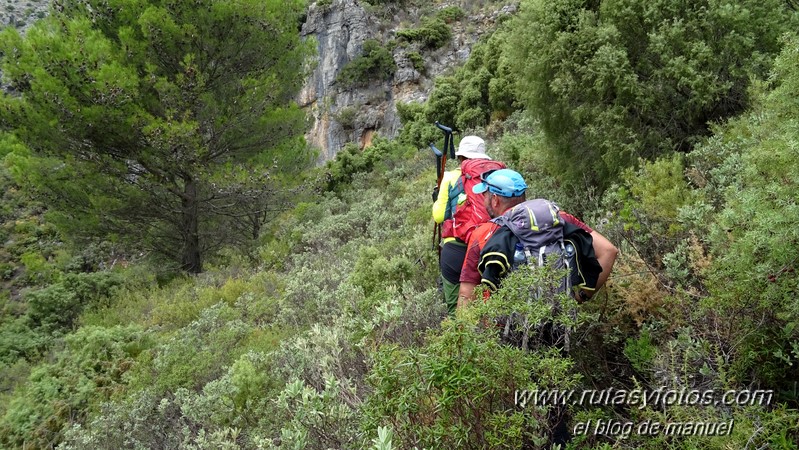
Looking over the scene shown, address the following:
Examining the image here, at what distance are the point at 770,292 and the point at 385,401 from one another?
1629mm

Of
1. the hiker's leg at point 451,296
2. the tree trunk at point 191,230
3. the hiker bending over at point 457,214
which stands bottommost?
the tree trunk at point 191,230

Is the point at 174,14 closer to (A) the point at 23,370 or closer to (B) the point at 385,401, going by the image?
(A) the point at 23,370

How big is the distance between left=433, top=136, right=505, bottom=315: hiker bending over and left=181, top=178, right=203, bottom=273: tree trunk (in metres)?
7.33

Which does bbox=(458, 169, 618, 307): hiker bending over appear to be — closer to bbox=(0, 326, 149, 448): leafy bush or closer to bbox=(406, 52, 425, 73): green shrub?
bbox=(0, 326, 149, 448): leafy bush

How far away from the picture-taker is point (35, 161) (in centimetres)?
812

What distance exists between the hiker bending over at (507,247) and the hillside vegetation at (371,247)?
0.23 m

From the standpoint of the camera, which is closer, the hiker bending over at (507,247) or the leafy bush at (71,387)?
the hiker bending over at (507,247)

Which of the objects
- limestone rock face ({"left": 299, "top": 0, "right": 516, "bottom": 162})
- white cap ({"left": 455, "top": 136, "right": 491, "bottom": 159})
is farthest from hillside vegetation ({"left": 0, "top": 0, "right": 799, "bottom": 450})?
limestone rock face ({"left": 299, "top": 0, "right": 516, "bottom": 162})

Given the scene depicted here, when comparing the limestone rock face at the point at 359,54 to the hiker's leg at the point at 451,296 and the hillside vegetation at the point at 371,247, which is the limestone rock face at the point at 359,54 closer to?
the hillside vegetation at the point at 371,247

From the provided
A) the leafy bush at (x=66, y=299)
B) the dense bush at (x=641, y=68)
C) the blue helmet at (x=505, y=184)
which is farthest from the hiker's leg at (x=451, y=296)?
the leafy bush at (x=66, y=299)

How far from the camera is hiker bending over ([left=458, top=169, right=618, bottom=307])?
231 cm

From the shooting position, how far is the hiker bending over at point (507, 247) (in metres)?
2.31

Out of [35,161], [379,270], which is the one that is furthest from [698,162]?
[35,161]

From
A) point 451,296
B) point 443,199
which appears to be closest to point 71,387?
point 451,296
